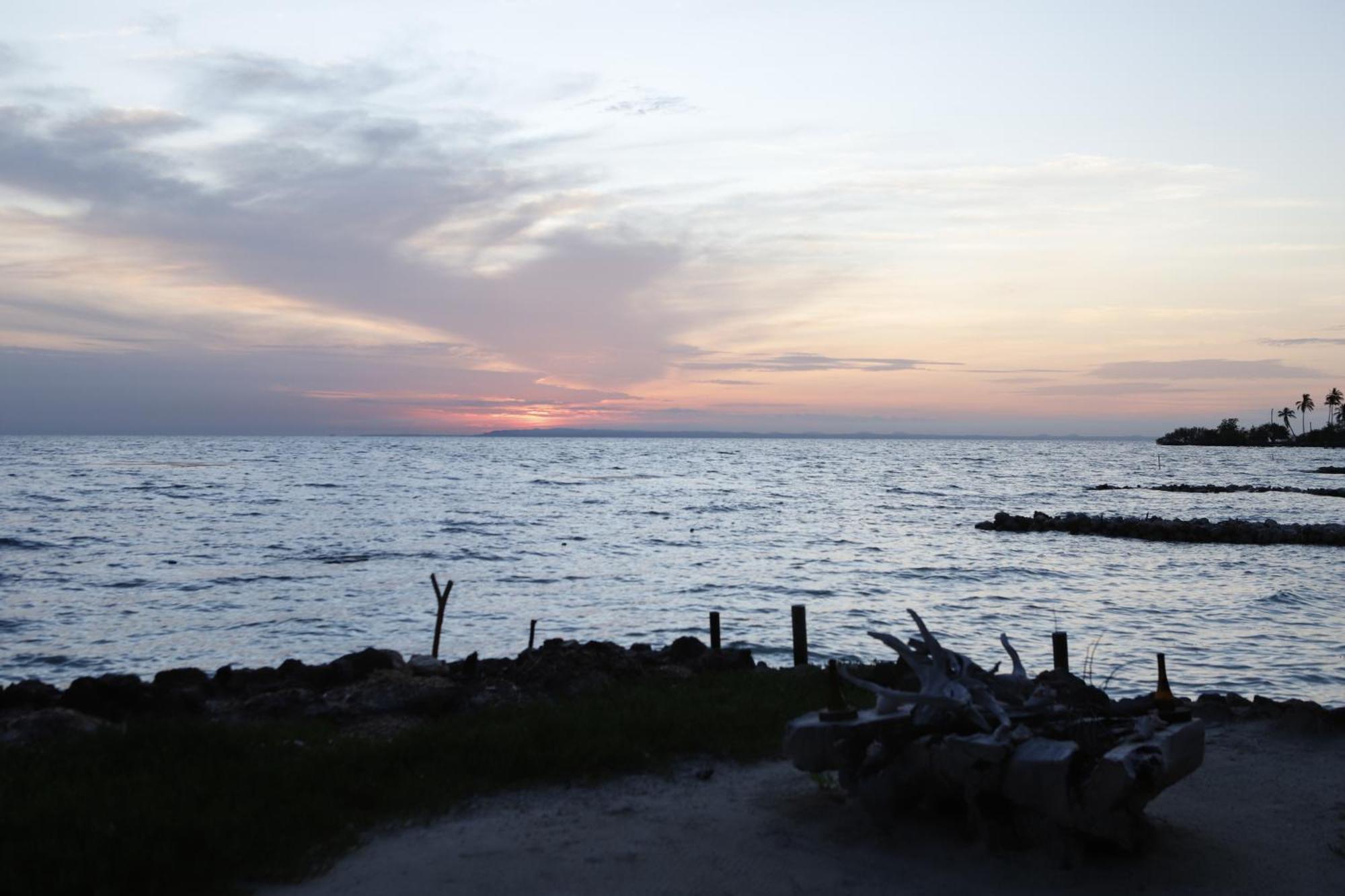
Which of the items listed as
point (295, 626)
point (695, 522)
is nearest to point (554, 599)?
point (295, 626)

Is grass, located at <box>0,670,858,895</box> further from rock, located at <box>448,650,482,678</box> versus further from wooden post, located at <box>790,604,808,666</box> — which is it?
wooden post, located at <box>790,604,808,666</box>

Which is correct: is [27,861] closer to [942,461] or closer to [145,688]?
[145,688]

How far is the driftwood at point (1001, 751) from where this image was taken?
820 centimetres

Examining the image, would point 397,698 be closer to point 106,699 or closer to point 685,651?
point 106,699

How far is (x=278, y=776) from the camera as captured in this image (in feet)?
33.4

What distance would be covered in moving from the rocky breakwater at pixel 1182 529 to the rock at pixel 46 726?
50.4 m

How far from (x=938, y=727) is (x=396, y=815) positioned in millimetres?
5202

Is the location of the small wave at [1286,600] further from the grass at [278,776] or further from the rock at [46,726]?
the rock at [46,726]

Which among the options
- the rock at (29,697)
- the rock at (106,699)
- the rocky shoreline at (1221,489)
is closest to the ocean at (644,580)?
the rocky shoreline at (1221,489)

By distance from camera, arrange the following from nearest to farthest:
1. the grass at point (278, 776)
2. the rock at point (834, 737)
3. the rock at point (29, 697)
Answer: the grass at point (278, 776)
the rock at point (834, 737)
the rock at point (29, 697)

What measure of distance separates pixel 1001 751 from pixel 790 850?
80.4 inches

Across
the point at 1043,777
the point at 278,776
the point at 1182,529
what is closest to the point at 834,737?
the point at 1043,777

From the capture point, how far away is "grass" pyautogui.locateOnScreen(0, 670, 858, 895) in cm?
815

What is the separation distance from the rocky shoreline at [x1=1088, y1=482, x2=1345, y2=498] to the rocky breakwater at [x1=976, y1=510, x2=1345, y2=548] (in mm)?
33931
